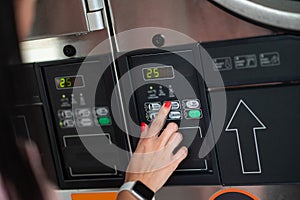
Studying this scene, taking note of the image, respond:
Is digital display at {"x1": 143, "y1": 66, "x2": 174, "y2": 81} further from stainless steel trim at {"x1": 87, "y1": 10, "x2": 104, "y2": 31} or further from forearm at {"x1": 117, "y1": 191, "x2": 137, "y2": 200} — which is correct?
forearm at {"x1": 117, "y1": 191, "x2": 137, "y2": 200}

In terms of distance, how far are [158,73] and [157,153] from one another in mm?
207

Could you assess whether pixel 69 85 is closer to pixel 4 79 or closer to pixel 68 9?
pixel 68 9

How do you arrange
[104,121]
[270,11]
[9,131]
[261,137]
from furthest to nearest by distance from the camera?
[104,121] < [261,137] < [270,11] < [9,131]

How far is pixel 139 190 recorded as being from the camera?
1.37 meters

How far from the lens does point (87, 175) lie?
152 centimetres

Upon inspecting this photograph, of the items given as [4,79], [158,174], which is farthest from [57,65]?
[4,79]

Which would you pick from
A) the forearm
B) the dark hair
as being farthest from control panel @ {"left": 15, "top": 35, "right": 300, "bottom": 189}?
the dark hair

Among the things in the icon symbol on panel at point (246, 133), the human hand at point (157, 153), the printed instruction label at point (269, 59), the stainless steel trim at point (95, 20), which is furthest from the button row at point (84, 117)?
the printed instruction label at point (269, 59)

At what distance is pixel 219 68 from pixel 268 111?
0.52 feet

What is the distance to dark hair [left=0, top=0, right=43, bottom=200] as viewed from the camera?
685 mm

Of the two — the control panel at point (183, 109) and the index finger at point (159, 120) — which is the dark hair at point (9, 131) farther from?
the index finger at point (159, 120)

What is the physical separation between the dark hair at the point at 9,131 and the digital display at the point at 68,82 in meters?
0.68

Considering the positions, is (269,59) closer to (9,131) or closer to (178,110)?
(178,110)

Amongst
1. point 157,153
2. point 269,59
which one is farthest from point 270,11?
point 157,153
